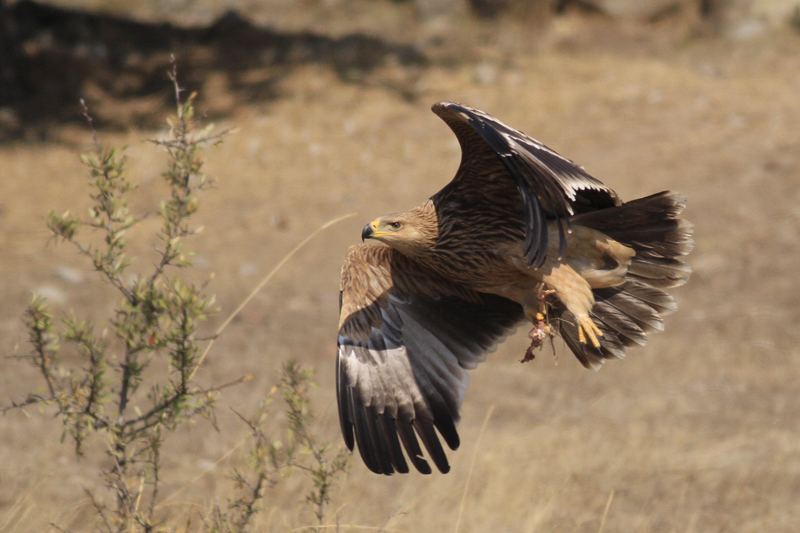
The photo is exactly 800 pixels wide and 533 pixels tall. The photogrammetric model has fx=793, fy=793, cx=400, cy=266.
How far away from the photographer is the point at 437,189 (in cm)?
881

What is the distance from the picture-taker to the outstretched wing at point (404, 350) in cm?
349

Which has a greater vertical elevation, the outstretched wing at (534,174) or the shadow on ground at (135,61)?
the shadow on ground at (135,61)

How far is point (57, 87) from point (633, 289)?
386 inches

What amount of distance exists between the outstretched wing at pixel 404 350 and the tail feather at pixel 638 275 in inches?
17.3

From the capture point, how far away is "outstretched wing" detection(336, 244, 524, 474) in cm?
349

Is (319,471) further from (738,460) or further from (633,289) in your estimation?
(738,460)

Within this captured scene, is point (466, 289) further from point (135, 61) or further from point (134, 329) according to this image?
point (135, 61)

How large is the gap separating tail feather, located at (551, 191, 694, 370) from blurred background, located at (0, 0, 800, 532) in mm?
847

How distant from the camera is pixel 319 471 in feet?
11.2

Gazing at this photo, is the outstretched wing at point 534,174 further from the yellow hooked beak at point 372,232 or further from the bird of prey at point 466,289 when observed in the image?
the yellow hooked beak at point 372,232

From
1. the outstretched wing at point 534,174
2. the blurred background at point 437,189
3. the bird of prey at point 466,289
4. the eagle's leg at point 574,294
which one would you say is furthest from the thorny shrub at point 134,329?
the eagle's leg at point 574,294

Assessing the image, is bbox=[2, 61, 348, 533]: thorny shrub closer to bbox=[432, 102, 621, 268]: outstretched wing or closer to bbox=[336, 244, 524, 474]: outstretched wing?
bbox=[336, 244, 524, 474]: outstretched wing

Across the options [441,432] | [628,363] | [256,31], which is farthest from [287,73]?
[441,432]

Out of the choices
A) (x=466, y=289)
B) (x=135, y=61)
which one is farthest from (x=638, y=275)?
(x=135, y=61)
